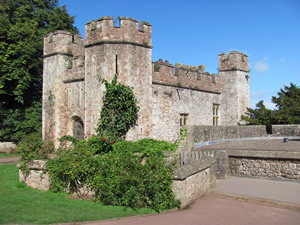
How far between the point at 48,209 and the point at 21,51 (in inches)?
643

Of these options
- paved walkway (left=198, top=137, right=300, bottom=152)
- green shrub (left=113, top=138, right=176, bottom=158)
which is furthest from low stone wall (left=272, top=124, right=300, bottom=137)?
green shrub (left=113, top=138, right=176, bottom=158)

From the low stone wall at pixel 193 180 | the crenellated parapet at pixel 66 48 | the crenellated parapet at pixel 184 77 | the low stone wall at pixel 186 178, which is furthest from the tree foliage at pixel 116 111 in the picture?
the low stone wall at pixel 193 180

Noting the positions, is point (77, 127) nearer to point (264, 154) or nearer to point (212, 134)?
point (212, 134)

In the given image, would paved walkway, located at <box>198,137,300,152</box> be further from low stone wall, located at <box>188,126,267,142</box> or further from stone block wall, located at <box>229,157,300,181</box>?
stone block wall, located at <box>229,157,300,181</box>

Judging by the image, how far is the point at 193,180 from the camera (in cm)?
786

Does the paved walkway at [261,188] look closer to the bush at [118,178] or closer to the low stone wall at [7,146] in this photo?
the bush at [118,178]

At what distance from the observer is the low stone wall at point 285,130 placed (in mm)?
18297

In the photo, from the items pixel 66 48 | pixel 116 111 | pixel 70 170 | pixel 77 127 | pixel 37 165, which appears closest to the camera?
pixel 70 170

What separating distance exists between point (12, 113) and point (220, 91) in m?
14.9

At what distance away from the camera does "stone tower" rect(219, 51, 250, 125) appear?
21.1 metres

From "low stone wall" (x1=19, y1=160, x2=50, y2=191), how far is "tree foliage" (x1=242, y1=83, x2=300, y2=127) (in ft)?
46.8

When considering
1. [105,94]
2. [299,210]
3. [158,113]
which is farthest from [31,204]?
[158,113]

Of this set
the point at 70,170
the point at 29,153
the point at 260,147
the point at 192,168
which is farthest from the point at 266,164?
the point at 29,153

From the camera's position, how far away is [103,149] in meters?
12.6
